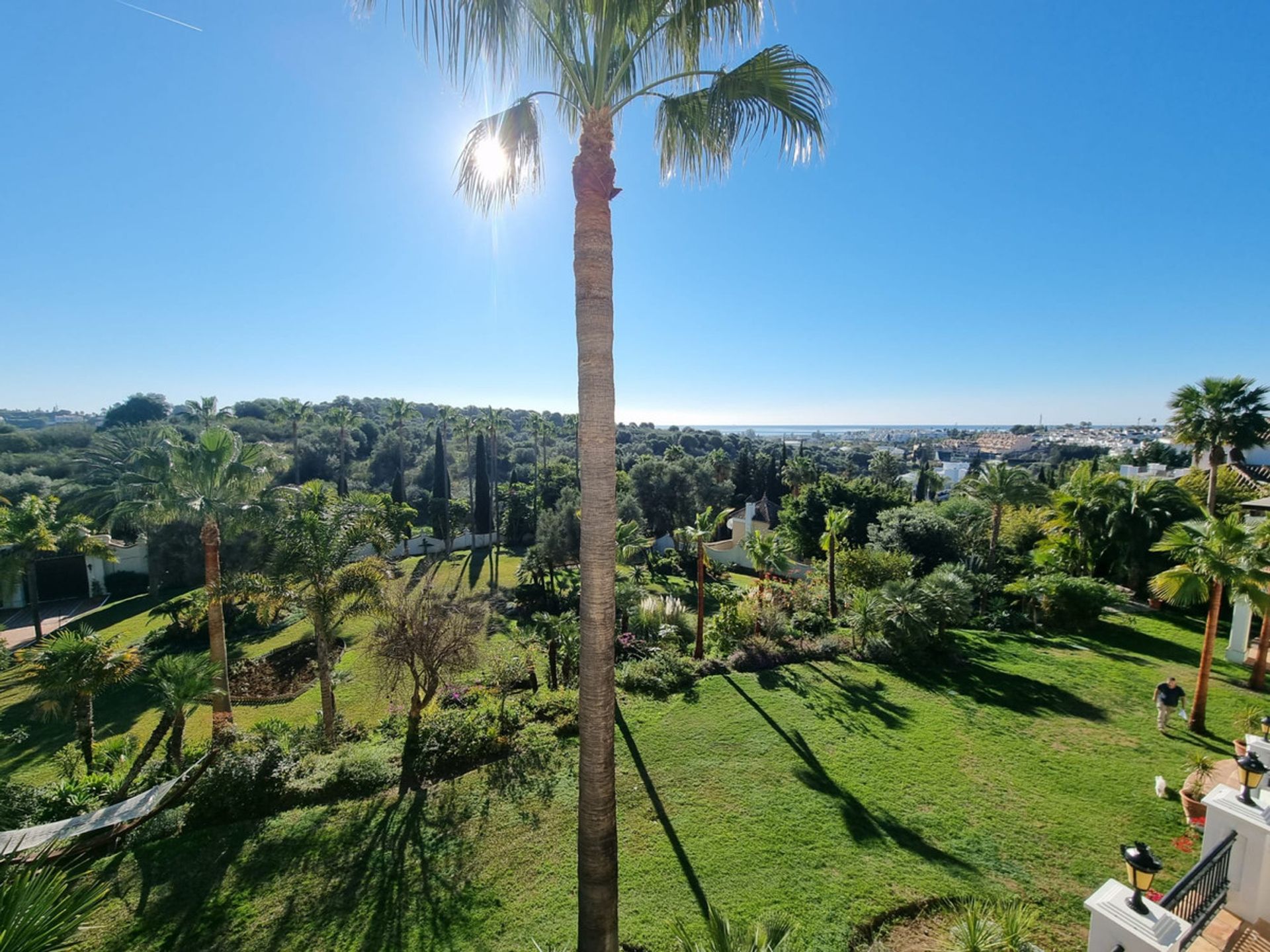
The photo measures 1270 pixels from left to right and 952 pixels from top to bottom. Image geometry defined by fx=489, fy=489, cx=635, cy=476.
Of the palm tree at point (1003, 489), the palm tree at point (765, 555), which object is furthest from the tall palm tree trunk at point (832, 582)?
the palm tree at point (1003, 489)

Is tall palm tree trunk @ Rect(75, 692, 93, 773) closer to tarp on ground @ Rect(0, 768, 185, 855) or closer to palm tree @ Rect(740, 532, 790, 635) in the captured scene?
tarp on ground @ Rect(0, 768, 185, 855)

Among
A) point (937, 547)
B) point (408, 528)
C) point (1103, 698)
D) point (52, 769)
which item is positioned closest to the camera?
point (1103, 698)

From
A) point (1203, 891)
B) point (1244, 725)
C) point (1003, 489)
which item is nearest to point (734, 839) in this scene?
point (1203, 891)

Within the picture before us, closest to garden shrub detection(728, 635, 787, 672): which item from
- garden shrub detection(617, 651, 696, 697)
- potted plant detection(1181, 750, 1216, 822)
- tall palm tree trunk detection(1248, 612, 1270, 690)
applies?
garden shrub detection(617, 651, 696, 697)

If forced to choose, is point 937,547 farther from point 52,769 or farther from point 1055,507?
point 52,769

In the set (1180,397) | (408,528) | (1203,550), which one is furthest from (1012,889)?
(408,528)
